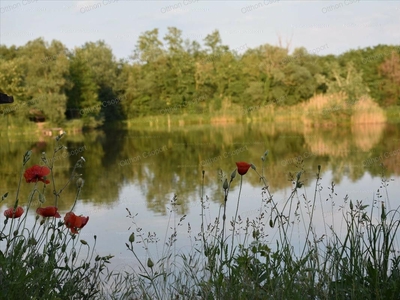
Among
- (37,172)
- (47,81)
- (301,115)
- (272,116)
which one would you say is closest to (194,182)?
(37,172)

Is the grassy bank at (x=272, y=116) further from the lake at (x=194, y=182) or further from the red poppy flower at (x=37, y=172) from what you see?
the red poppy flower at (x=37, y=172)

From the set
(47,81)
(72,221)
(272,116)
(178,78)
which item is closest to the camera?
(72,221)

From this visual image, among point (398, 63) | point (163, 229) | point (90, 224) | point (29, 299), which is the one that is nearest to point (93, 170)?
point (90, 224)

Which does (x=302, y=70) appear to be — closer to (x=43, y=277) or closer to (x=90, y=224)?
(x=90, y=224)

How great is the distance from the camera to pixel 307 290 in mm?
2596

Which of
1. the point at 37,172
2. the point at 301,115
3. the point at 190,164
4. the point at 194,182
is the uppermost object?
the point at 37,172

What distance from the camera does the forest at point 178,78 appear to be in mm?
33562

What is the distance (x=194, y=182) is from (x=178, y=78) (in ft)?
100

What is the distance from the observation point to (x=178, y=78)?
40.6 m

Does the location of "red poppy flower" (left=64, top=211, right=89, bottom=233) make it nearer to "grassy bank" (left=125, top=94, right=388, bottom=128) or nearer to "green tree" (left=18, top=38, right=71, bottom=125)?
"grassy bank" (left=125, top=94, right=388, bottom=128)

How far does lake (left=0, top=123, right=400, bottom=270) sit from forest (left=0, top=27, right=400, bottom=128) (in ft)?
48.3

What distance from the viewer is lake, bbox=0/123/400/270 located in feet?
20.2

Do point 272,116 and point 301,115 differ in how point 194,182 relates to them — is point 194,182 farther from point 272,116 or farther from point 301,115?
point 272,116

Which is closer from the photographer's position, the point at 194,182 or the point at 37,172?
the point at 37,172
